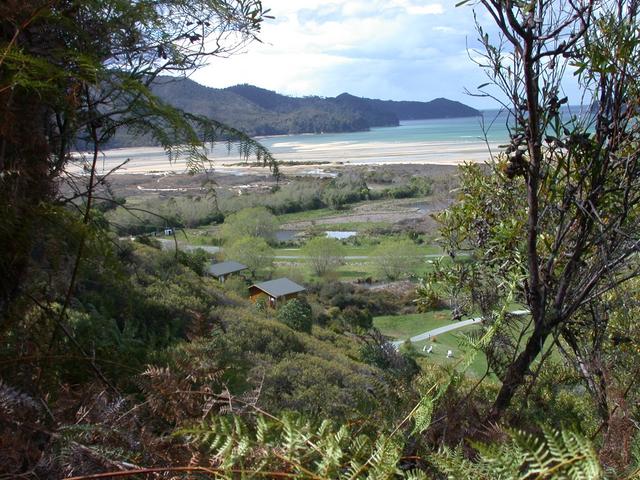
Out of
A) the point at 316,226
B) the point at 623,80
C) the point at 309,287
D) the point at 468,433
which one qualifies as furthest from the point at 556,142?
the point at 316,226

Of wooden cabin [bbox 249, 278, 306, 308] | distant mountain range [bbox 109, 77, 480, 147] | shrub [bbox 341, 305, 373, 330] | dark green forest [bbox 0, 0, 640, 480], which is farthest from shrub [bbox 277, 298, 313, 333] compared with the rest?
dark green forest [bbox 0, 0, 640, 480]

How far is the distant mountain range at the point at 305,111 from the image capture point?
1242 centimetres

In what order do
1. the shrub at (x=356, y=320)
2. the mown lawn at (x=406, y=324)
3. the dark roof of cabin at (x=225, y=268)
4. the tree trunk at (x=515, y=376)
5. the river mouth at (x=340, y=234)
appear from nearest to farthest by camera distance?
the tree trunk at (x=515, y=376) → the shrub at (x=356, y=320) → the mown lawn at (x=406, y=324) → the dark roof of cabin at (x=225, y=268) → the river mouth at (x=340, y=234)

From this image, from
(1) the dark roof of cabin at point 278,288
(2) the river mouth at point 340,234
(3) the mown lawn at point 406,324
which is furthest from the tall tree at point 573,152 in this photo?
(2) the river mouth at point 340,234

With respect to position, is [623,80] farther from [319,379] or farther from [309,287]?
[309,287]

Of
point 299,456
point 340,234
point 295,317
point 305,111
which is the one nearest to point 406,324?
point 295,317

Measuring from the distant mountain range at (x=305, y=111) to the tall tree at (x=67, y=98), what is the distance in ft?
0.99

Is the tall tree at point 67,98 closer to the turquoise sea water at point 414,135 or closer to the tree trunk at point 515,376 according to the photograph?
the turquoise sea water at point 414,135

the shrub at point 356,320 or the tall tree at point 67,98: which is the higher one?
the tall tree at point 67,98

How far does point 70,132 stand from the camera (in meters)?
1.71

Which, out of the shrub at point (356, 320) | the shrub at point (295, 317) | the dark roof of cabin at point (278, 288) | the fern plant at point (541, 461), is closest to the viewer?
the fern plant at point (541, 461)

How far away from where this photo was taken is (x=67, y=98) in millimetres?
1415

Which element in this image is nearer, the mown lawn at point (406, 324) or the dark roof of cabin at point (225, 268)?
the mown lawn at point (406, 324)

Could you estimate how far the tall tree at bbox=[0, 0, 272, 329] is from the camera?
137 centimetres
